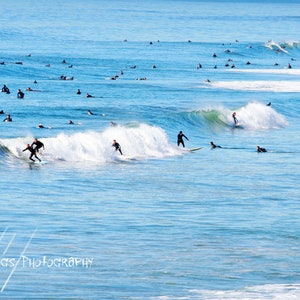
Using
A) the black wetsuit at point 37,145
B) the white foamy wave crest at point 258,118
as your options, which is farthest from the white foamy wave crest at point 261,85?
the black wetsuit at point 37,145

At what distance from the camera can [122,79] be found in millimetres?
99312

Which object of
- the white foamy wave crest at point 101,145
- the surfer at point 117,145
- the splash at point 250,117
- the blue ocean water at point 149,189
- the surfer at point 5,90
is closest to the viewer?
the blue ocean water at point 149,189

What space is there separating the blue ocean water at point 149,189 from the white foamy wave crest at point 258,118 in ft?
0.46

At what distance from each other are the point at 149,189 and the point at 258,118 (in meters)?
30.9

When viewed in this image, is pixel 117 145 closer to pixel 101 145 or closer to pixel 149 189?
pixel 101 145

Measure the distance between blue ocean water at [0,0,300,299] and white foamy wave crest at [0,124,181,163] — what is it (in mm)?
103

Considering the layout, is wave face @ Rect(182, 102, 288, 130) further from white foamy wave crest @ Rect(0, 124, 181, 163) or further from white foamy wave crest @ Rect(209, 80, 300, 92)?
white foamy wave crest @ Rect(209, 80, 300, 92)

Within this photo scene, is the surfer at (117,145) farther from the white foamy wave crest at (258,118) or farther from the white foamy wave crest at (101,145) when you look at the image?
the white foamy wave crest at (258,118)

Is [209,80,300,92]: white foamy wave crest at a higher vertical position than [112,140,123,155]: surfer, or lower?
higher

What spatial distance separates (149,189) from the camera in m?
42.3

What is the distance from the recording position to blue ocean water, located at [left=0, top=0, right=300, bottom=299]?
2769cm

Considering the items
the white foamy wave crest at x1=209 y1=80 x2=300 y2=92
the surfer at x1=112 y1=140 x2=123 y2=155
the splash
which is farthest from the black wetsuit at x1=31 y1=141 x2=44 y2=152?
the white foamy wave crest at x1=209 y1=80 x2=300 y2=92

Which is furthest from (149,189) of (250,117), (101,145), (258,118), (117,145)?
(250,117)

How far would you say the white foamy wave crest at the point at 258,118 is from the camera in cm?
7069
